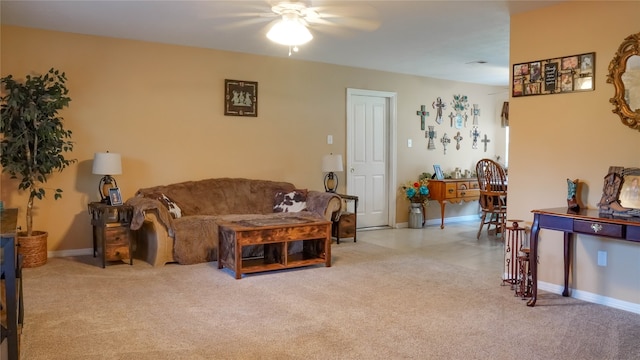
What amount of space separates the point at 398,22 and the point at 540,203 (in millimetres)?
1990

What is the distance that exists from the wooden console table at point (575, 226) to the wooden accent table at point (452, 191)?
133 inches

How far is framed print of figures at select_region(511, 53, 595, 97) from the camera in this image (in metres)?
3.57

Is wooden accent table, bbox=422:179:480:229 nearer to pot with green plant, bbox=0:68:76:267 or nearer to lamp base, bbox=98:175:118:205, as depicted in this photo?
lamp base, bbox=98:175:118:205

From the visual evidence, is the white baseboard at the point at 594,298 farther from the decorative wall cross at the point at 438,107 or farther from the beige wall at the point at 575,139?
the decorative wall cross at the point at 438,107

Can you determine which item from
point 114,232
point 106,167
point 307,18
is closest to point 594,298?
point 307,18

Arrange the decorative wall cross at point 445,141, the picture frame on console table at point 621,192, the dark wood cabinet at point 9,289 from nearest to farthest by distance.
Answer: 1. the dark wood cabinet at point 9,289
2. the picture frame on console table at point 621,192
3. the decorative wall cross at point 445,141

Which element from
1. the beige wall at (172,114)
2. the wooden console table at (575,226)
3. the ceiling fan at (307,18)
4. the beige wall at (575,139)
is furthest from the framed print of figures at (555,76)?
the beige wall at (172,114)

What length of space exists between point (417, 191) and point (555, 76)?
11.3 feet

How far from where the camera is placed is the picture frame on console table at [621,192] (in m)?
3.15

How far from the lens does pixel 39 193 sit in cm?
447

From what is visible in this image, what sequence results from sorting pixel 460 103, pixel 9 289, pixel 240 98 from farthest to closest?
pixel 460 103, pixel 240 98, pixel 9 289

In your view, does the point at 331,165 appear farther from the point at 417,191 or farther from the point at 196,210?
the point at 196,210

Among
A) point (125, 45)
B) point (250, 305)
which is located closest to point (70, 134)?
point (125, 45)

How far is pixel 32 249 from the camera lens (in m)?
4.41
